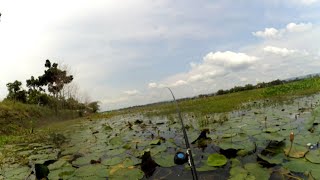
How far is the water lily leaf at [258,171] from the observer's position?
4.30 metres

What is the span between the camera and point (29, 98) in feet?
124

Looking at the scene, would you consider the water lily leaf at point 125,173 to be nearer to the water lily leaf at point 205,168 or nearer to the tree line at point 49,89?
the water lily leaf at point 205,168

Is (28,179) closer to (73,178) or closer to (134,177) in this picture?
(73,178)

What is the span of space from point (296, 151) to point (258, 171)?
1074 millimetres

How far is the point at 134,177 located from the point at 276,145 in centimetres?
274

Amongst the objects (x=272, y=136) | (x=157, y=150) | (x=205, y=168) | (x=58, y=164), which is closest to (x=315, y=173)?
(x=205, y=168)

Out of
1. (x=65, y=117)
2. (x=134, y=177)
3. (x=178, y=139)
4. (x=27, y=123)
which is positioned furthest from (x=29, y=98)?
(x=134, y=177)

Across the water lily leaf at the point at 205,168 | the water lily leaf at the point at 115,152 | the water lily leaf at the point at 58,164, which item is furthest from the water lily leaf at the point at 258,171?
the water lily leaf at the point at 58,164

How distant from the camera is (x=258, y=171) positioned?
4.48 m

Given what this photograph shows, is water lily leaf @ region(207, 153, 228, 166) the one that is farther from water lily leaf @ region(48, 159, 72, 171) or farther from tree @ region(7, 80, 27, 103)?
tree @ region(7, 80, 27, 103)

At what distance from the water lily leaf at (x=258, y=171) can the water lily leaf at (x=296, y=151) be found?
0.76 metres

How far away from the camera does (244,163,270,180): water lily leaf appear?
430cm

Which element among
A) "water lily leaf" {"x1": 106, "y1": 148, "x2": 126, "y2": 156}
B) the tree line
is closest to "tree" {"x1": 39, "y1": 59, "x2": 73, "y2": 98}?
the tree line

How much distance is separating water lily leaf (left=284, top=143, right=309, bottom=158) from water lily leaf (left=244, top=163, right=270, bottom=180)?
0.76 m
